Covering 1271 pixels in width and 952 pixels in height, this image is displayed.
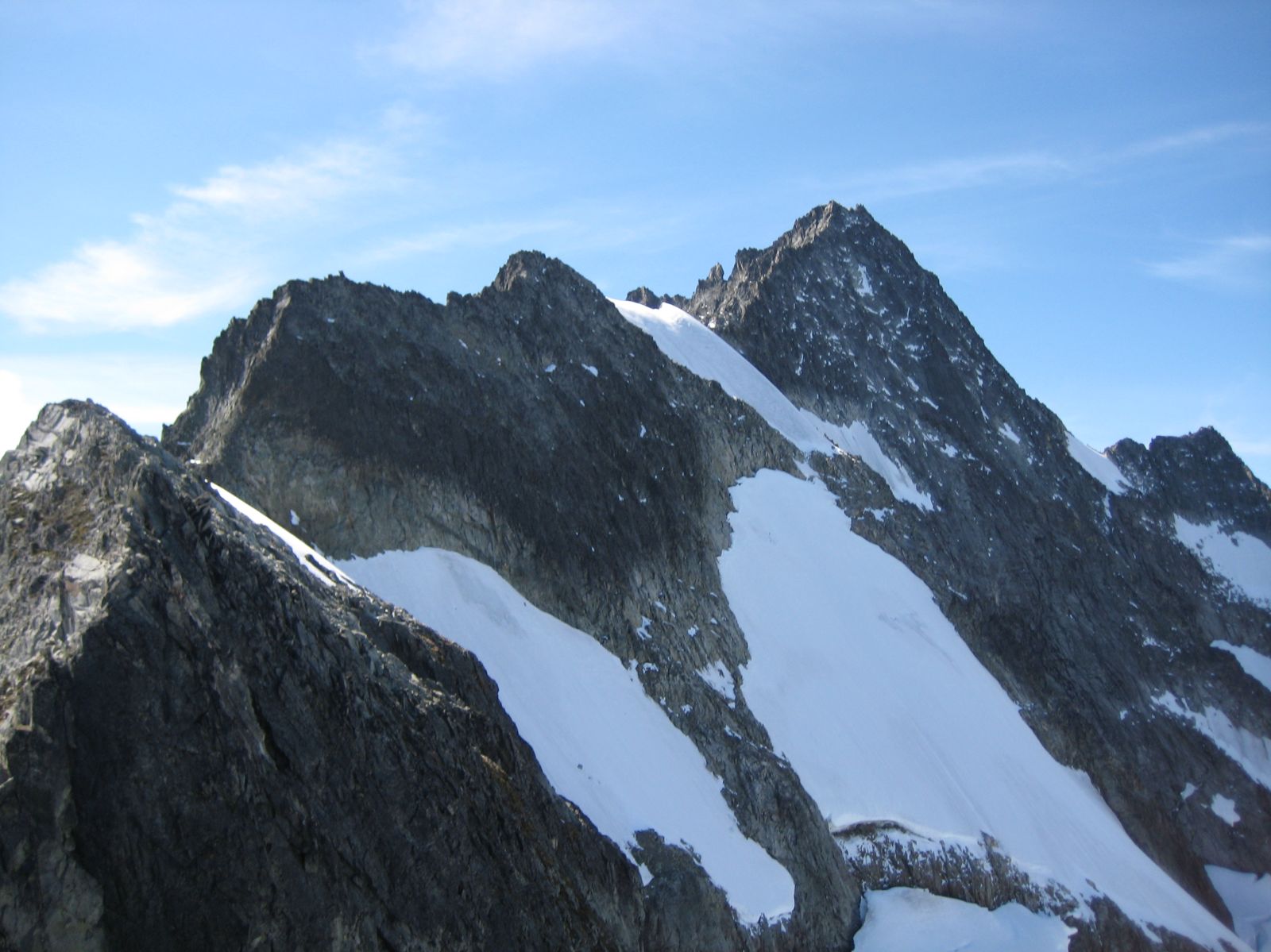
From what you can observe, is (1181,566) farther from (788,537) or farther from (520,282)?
(520,282)

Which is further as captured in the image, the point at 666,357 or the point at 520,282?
the point at 666,357

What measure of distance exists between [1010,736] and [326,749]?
3363 cm

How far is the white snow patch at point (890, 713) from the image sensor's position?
3844cm

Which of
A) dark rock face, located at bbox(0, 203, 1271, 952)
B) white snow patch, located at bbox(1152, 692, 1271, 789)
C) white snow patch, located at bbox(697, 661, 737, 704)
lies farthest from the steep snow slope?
white snow patch, located at bbox(1152, 692, 1271, 789)

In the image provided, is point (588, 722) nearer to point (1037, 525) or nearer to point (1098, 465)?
point (1037, 525)

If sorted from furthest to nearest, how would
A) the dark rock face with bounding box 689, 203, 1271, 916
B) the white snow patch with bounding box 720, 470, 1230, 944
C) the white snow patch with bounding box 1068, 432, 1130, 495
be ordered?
1. the white snow patch with bounding box 1068, 432, 1130, 495
2. the dark rock face with bounding box 689, 203, 1271, 916
3. the white snow patch with bounding box 720, 470, 1230, 944

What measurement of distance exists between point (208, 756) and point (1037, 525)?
52.2 meters

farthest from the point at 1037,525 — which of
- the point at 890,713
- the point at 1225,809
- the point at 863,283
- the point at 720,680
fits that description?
the point at 720,680

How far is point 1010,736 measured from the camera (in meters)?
45.1

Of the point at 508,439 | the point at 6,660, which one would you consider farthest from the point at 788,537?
the point at 6,660

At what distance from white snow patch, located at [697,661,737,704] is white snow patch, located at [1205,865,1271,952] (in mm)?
25647

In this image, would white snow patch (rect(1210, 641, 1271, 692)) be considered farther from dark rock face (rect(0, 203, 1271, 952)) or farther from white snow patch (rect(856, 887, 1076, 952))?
white snow patch (rect(856, 887, 1076, 952))

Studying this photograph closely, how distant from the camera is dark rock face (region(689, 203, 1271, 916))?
166 ft

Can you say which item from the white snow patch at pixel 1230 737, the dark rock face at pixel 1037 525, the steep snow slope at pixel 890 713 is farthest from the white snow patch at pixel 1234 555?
the steep snow slope at pixel 890 713
